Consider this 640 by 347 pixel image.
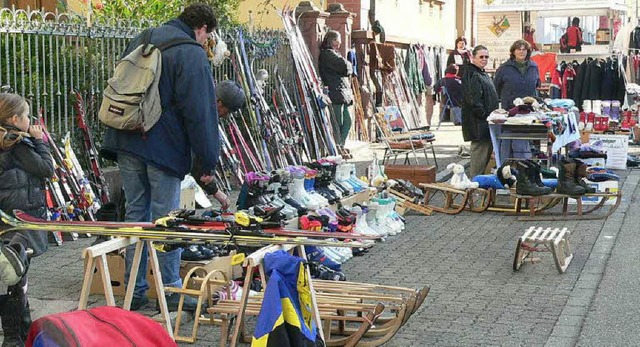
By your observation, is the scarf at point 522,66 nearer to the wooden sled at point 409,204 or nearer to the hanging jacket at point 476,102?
the hanging jacket at point 476,102

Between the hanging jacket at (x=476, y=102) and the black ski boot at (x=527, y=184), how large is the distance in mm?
1993

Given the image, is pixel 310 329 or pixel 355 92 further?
pixel 355 92

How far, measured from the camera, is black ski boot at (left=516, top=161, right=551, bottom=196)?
11008 mm

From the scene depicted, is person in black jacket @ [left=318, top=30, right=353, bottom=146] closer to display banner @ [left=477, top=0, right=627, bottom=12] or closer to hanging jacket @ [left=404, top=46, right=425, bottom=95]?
hanging jacket @ [left=404, top=46, right=425, bottom=95]

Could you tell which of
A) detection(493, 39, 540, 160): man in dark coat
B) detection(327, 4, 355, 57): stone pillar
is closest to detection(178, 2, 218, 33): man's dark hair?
A: detection(493, 39, 540, 160): man in dark coat

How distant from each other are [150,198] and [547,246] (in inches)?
137

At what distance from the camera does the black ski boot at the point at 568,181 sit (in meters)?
10.9

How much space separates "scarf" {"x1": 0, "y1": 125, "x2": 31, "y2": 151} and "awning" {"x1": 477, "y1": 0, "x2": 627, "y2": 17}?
18193mm

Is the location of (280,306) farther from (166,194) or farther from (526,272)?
(526,272)

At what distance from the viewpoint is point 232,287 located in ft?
22.8

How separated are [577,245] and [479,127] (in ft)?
11.3

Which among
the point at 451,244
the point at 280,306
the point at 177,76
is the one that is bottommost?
the point at 451,244

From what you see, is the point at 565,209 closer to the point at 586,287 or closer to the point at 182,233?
the point at 586,287

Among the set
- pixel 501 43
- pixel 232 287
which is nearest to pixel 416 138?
pixel 232 287
